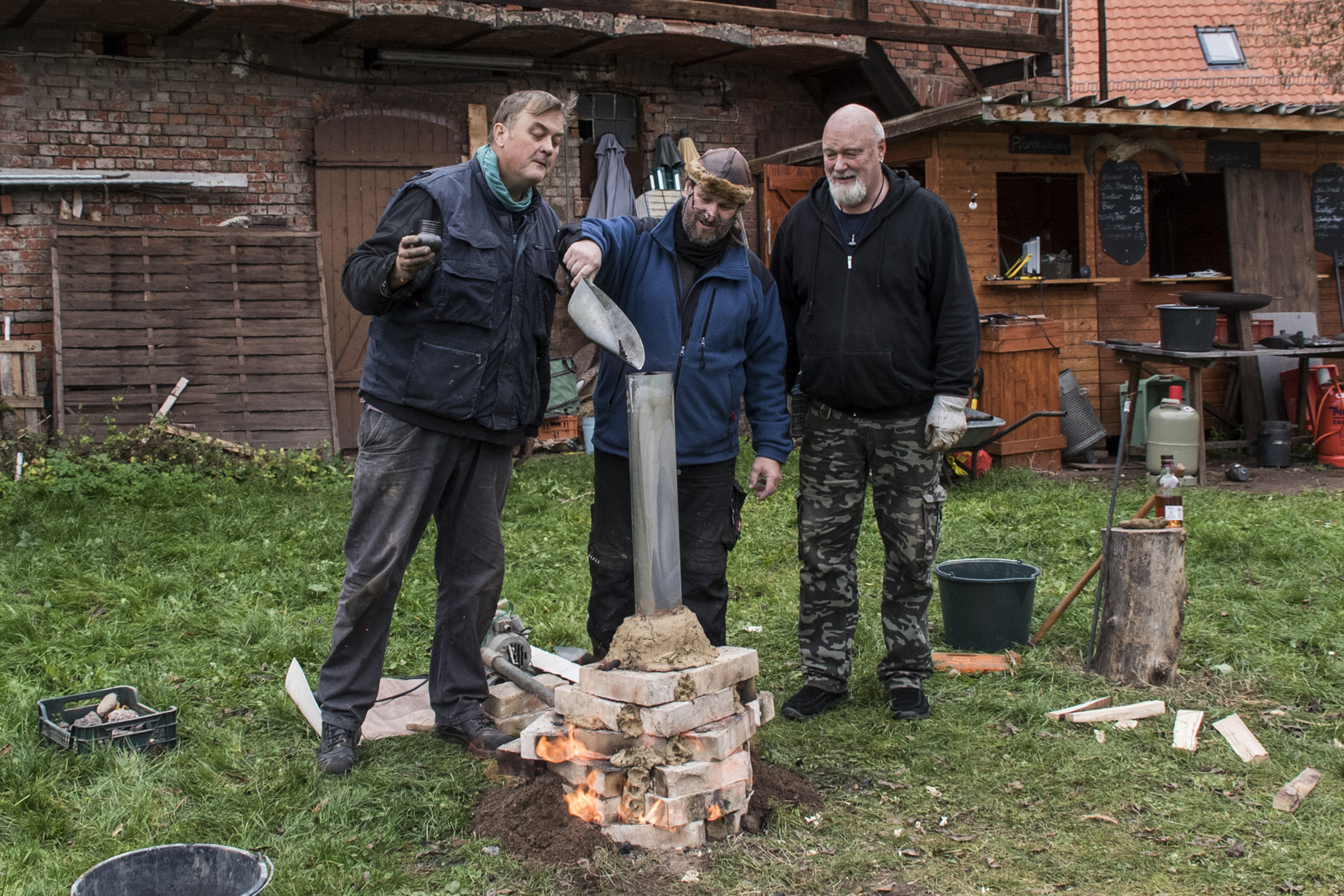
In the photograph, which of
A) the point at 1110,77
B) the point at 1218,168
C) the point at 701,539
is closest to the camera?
the point at 701,539

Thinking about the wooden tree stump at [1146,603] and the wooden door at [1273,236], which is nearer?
the wooden tree stump at [1146,603]

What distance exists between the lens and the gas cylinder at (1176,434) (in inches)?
355

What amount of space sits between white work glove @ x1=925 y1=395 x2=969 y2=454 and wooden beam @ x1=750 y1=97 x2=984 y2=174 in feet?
16.0

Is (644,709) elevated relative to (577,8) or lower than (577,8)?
lower

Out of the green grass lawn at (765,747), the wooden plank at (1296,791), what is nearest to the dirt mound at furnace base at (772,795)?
the green grass lawn at (765,747)

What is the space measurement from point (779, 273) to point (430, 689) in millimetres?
1960

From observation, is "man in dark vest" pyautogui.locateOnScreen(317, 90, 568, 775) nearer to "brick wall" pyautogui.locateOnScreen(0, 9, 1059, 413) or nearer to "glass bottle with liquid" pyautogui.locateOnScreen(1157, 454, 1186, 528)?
"glass bottle with liquid" pyautogui.locateOnScreen(1157, 454, 1186, 528)

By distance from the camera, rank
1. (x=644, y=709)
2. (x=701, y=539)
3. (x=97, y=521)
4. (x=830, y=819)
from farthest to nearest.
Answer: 1. (x=97, y=521)
2. (x=701, y=539)
3. (x=830, y=819)
4. (x=644, y=709)

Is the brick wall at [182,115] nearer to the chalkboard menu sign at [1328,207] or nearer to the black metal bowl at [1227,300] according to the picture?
the black metal bowl at [1227,300]

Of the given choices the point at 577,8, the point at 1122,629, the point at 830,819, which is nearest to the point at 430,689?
the point at 830,819

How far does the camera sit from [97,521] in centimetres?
709

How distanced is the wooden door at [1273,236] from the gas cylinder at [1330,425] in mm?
1259

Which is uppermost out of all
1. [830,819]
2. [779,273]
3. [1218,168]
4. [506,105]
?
[1218,168]

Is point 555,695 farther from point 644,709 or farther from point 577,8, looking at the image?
point 577,8
